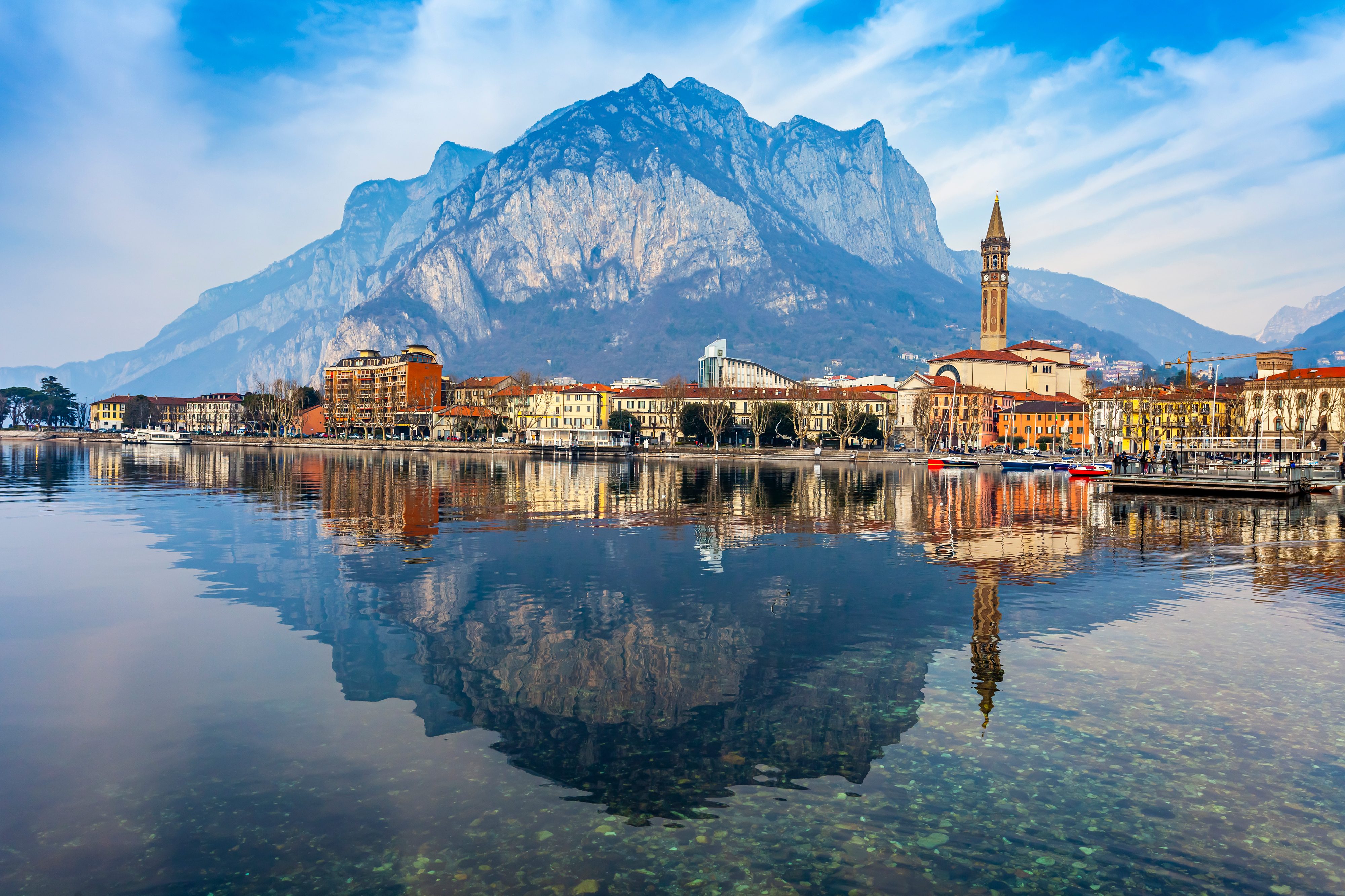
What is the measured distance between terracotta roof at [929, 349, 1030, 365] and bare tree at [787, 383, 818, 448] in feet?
133

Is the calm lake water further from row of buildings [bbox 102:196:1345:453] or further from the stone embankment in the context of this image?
the stone embankment

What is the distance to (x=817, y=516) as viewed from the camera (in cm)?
4025

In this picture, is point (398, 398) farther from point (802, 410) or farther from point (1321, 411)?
point (1321, 411)

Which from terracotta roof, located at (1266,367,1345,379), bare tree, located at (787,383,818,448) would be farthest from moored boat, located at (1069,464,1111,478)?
bare tree, located at (787,383,818,448)

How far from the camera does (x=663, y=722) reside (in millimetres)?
11172

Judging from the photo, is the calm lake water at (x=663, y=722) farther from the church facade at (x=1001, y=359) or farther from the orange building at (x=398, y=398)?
the orange building at (x=398, y=398)

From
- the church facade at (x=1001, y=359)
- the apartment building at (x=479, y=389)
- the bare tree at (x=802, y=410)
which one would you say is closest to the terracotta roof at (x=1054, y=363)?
the church facade at (x=1001, y=359)

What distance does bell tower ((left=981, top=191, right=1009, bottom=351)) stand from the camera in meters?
187

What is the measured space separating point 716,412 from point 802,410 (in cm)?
1474

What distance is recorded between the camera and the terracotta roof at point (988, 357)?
583ft

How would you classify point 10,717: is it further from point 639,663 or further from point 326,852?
point 639,663

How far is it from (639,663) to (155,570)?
53.8 feet

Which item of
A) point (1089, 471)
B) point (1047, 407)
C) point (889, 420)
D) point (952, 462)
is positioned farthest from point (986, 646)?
point (889, 420)

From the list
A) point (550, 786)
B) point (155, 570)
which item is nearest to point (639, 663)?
point (550, 786)
